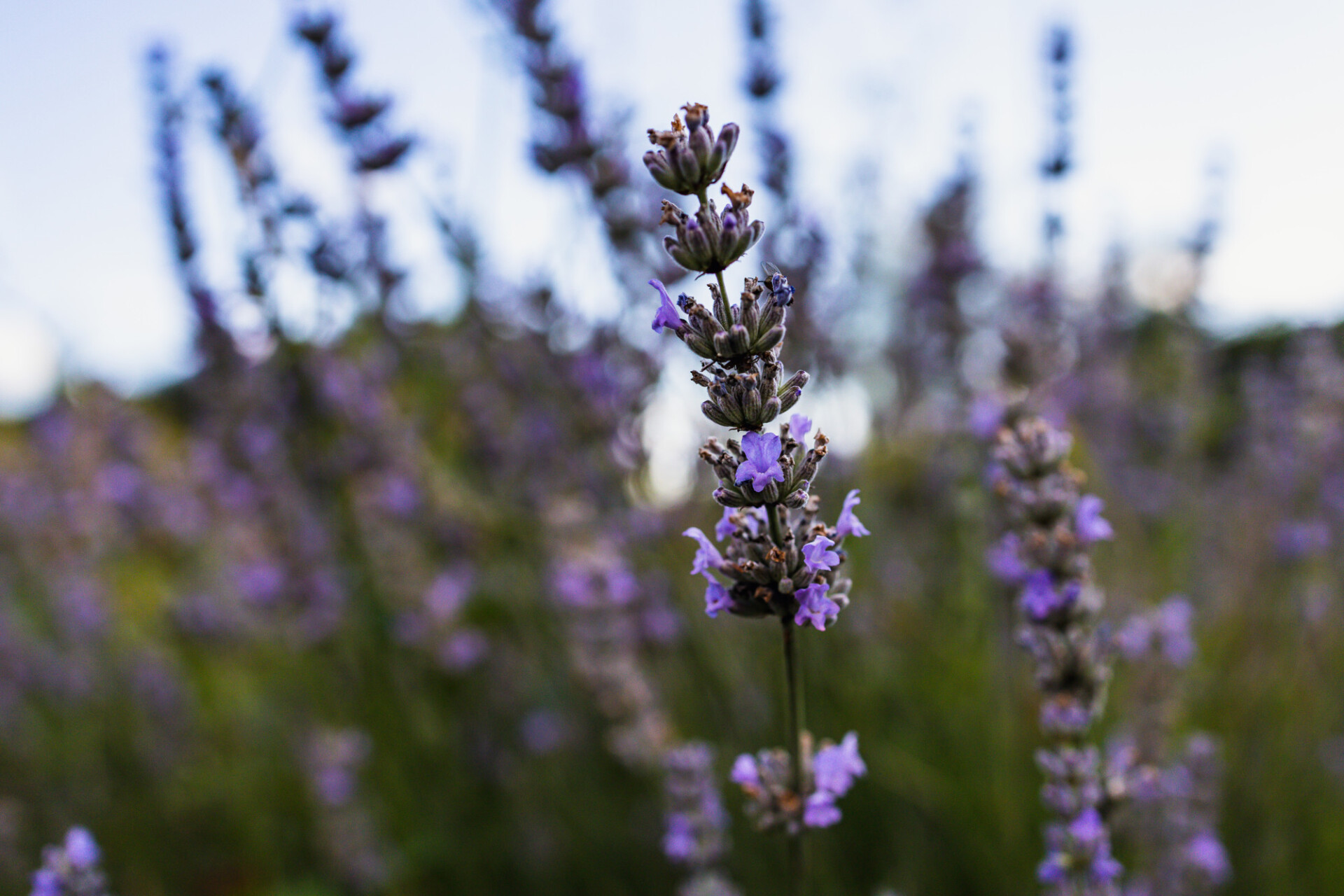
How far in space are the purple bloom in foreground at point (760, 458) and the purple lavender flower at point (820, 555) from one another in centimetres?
9

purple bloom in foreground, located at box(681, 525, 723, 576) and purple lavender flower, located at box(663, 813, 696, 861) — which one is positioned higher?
purple bloom in foreground, located at box(681, 525, 723, 576)

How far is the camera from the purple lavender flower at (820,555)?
0.93 meters

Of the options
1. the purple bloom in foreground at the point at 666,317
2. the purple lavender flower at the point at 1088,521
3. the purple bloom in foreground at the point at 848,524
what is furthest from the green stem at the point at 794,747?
the purple lavender flower at the point at 1088,521

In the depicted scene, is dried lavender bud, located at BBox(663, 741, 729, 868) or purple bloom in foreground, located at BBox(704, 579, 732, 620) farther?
dried lavender bud, located at BBox(663, 741, 729, 868)

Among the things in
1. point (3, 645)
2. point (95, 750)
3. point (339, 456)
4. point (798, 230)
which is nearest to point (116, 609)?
point (3, 645)

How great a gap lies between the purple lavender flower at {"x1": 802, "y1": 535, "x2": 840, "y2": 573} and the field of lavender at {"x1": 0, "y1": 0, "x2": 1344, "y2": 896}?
1 centimetres

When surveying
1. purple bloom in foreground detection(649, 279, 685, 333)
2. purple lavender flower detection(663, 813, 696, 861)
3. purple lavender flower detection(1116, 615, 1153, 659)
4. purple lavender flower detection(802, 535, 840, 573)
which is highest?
purple bloom in foreground detection(649, 279, 685, 333)

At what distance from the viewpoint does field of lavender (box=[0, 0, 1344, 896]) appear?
55.5 inches

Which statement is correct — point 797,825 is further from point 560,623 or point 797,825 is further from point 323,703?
point 323,703

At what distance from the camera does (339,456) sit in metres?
2.74

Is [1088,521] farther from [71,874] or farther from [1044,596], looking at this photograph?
[71,874]

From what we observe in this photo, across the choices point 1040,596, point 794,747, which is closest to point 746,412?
point 794,747

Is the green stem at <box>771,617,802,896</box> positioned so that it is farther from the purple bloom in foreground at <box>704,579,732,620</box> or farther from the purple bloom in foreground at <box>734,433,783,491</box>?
the purple bloom in foreground at <box>734,433,783,491</box>

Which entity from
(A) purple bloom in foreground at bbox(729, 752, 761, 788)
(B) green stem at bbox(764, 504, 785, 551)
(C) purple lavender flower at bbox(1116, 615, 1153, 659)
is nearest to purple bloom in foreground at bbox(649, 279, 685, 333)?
(B) green stem at bbox(764, 504, 785, 551)
